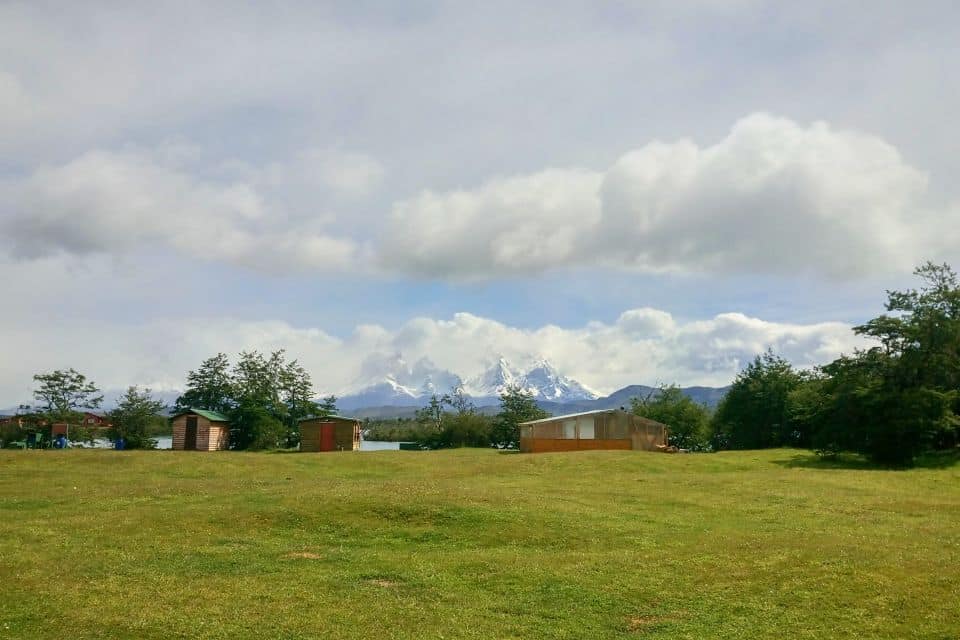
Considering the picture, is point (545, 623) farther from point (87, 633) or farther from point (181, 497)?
→ point (181, 497)

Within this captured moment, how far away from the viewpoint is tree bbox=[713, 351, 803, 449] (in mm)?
84562

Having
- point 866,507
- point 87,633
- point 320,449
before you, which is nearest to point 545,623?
point 87,633

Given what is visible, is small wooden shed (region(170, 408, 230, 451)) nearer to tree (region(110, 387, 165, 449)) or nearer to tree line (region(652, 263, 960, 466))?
tree (region(110, 387, 165, 449))

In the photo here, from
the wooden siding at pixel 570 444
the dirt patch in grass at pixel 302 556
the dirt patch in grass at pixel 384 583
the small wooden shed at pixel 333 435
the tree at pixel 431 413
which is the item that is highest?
the tree at pixel 431 413

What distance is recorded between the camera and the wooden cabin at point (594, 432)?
70.9 metres

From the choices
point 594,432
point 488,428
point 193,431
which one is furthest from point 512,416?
point 193,431

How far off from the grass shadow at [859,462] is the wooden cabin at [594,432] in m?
14.5

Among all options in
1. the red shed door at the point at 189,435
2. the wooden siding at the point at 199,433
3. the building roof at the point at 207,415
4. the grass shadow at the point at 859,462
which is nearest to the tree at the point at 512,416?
the building roof at the point at 207,415

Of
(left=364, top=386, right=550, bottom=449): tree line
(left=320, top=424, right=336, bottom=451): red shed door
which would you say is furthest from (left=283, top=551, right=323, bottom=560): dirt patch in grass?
(left=364, top=386, right=550, bottom=449): tree line

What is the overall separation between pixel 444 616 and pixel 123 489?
85.5 ft

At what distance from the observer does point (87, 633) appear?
14.9 meters

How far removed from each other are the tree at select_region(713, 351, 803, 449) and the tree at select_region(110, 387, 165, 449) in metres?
67.3

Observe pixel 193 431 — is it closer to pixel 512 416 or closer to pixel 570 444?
pixel 570 444

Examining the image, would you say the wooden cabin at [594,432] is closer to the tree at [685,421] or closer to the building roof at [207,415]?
the tree at [685,421]
